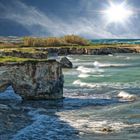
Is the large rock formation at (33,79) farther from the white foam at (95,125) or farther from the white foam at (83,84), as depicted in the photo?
the white foam at (83,84)

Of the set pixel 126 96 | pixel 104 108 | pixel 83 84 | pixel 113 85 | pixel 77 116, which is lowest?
pixel 77 116

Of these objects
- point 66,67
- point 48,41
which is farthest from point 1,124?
point 48,41

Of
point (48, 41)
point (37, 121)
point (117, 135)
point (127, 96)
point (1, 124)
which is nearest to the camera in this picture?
point (117, 135)

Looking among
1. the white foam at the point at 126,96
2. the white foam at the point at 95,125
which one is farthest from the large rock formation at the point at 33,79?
the white foam at the point at 95,125

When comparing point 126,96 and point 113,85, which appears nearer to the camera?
point 126,96

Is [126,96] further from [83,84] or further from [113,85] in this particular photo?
[83,84]

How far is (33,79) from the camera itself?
4372 cm

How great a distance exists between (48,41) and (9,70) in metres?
148

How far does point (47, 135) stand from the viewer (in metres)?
29.0

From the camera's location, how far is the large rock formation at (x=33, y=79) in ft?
139

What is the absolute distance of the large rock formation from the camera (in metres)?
42.3

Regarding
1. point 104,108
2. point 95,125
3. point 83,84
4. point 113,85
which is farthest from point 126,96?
point 95,125

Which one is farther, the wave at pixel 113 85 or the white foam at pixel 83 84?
the white foam at pixel 83 84

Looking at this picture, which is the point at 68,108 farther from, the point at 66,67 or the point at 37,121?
the point at 66,67
